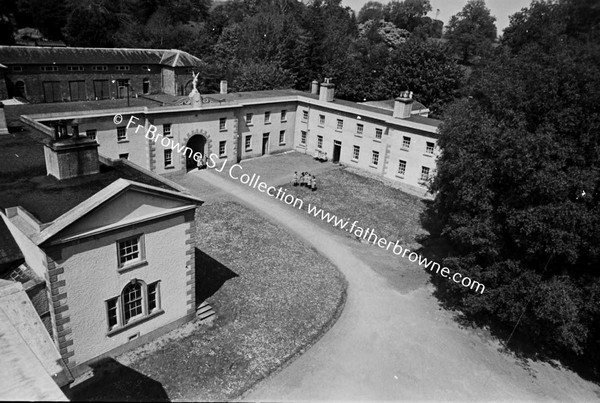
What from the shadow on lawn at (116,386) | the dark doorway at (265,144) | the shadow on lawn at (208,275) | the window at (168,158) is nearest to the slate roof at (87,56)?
the dark doorway at (265,144)

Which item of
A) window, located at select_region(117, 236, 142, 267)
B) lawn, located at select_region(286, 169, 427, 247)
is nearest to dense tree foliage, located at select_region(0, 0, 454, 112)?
lawn, located at select_region(286, 169, 427, 247)

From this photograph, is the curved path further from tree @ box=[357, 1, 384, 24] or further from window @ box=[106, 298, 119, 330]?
tree @ box=[357, 1, 384, 24]

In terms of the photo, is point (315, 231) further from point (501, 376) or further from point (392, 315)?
point (501, 376)

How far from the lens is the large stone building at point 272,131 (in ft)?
107

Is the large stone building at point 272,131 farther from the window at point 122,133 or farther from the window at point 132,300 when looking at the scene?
the window at point 132,300

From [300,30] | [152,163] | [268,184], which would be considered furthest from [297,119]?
[300,30]

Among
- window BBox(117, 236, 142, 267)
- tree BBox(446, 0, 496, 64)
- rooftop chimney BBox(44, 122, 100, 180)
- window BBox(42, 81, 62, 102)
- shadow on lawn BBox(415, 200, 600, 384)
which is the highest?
tree BBox(446, 0, 496, 64)

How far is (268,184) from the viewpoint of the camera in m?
36.2

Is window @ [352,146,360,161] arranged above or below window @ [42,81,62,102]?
below

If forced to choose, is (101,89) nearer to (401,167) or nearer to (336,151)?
(336,151)

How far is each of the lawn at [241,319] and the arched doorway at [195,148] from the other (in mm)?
10090

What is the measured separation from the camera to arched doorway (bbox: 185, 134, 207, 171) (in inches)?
1483

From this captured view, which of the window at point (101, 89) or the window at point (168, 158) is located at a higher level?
the window at point (101, 89)

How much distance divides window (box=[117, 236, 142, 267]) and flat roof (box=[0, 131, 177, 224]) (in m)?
2.14
